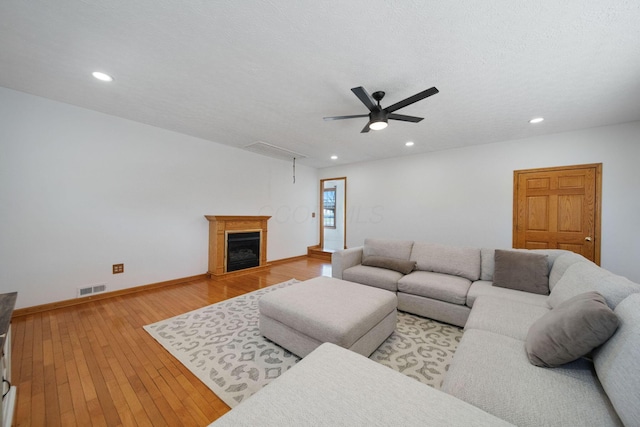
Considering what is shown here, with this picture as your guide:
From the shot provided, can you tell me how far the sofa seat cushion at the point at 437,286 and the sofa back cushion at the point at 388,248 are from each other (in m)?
0.47

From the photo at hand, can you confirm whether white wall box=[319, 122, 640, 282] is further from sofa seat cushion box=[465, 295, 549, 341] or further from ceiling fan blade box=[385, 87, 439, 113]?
ceiling fan blade box=[385, 87, 439, 113]

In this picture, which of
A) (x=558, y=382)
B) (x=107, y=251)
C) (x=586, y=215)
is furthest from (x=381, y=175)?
(x=107, y=251)

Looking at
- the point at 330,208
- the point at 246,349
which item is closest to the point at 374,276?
the point at 246,349

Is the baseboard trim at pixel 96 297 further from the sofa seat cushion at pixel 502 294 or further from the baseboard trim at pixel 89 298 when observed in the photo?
the sofa seat cushion at pixel 502 294

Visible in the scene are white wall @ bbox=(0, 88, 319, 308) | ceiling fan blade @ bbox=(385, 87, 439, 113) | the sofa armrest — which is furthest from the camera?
the sofa armrest

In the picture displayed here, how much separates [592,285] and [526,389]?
1.01m

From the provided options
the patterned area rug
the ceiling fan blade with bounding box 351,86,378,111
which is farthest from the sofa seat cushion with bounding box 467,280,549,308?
the ceiling fan blade with bounding box 351,86,378,111

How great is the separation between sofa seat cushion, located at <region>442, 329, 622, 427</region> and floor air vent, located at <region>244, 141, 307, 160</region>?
13.4ft

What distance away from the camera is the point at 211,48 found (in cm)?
179

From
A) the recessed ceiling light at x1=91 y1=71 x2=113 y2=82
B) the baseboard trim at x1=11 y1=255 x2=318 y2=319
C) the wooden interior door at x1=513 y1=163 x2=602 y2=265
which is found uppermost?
the recessed ceiling light at x1=91 y1=71 x2=113 y2=82

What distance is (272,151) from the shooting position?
4.72 metres

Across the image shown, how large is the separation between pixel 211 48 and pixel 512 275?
358 centimetres

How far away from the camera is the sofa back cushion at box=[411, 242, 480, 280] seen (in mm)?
2779

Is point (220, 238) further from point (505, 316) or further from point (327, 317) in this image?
point (505, 316)
